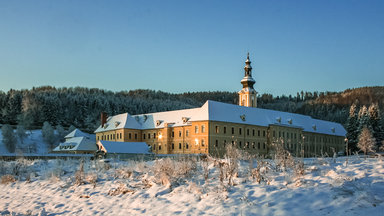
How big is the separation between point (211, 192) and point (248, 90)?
234ft

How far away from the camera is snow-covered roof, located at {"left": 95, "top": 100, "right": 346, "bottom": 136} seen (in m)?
63.8

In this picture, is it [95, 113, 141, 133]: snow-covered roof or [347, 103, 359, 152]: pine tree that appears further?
[95, 113, 141, 133]: snow-covered roof

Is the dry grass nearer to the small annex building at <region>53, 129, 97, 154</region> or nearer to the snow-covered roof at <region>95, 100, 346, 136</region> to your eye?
the snow-covered roof at <region>95, 100, 346, 136</region>

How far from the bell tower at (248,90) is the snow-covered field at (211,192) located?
65.6 m

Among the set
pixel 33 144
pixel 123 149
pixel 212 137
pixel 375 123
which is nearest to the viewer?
pixel 123 149

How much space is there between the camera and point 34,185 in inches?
757

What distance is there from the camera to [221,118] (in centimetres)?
6316

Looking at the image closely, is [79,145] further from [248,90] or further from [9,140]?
[248,90]

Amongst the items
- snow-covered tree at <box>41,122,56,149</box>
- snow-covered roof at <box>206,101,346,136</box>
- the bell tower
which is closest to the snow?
snow-covered tree at <box>41,122,56,149</box>

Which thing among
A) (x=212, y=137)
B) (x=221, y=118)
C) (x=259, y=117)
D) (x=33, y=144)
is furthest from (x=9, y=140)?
(x=259, y=117)

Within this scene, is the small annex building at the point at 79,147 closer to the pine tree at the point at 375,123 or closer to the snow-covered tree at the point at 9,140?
the snow-covered tree at the point at 9,140

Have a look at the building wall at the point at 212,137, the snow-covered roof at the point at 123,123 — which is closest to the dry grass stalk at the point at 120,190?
the building wall at the point at 212,137

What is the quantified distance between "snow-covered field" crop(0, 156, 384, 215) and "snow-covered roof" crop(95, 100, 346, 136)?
4522cm

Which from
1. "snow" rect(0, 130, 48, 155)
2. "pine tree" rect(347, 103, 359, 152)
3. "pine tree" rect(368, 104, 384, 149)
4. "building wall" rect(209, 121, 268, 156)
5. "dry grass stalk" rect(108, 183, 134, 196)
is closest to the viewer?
"dry grass stalk" rect(108, 183, 134, 196)
